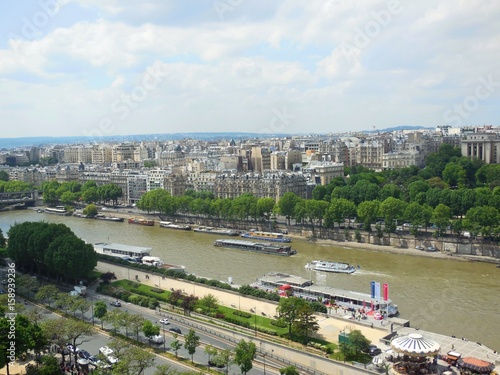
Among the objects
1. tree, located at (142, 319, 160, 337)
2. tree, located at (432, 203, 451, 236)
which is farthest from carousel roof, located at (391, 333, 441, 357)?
tree, located at (432, 203, 451, 236)

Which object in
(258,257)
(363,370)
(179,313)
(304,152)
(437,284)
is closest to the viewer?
(363,370)

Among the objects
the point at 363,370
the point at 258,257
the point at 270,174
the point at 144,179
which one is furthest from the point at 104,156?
the point at 363,370

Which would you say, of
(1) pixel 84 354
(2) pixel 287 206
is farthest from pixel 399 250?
(1) pixel 84 354

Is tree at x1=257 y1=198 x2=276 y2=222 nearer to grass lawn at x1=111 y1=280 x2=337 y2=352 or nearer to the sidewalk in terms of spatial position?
the sidewalk

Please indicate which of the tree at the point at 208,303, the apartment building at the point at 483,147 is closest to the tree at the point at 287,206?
the tree at the point at 208,303

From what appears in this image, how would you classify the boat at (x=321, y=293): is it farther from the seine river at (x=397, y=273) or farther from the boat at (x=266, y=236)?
the boat at (x=266, y=236)

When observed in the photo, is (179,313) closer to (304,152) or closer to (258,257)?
(258,257)
